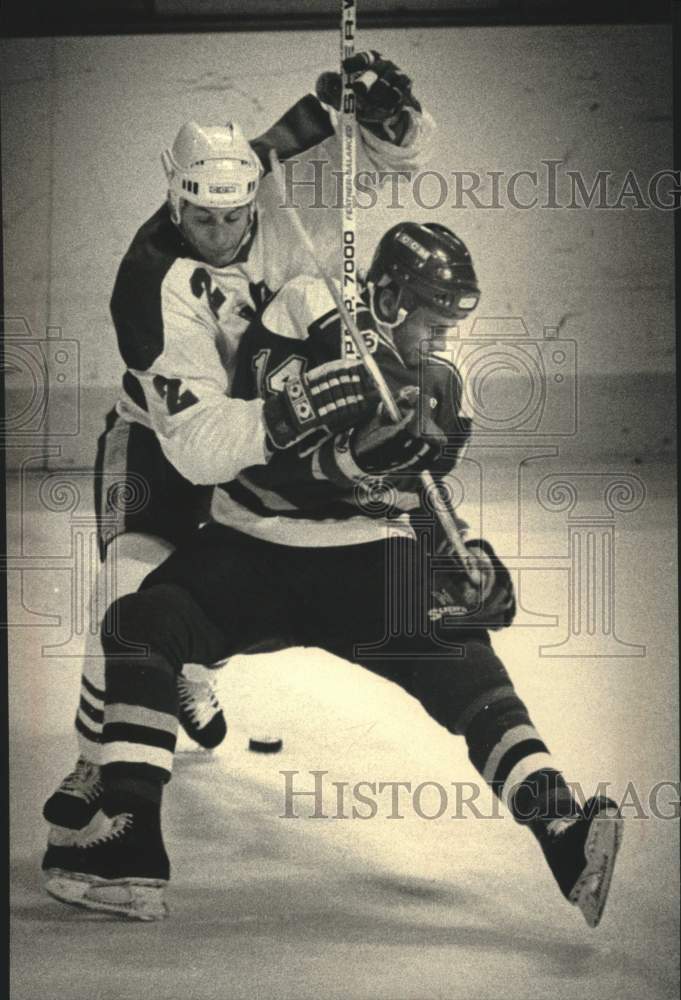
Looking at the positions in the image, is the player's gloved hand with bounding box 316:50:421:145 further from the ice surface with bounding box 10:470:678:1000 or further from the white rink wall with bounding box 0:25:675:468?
the ice surface with bounding box 10:470:678:1000

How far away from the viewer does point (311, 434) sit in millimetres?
2164

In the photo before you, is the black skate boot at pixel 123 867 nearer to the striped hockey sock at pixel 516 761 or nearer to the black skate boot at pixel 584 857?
the striped hockey sock at pixel 516 761

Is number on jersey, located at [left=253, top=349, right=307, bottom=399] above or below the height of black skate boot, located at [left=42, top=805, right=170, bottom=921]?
above

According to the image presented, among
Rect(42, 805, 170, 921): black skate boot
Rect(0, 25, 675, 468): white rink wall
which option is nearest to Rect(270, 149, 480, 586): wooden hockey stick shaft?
Rect(0, 25, 675, 468): white rink wall

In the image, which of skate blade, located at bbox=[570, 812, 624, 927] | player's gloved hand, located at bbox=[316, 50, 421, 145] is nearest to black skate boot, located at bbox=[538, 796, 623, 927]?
skate blade, located at bbox=[570, 812, 624, 927]

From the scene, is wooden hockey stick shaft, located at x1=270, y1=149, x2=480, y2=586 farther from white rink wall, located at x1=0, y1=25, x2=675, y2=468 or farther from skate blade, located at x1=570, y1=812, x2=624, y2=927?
skate blade, located at x1=570, y1=812, x2=624, y2=927

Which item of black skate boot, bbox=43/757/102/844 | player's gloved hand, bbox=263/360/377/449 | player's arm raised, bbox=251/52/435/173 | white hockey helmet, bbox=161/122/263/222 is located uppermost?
player's arm raised, bbox=251/52/435/173

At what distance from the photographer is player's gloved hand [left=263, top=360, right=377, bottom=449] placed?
7.06 ft

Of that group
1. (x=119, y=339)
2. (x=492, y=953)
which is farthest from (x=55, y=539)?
(x=492, y=953)

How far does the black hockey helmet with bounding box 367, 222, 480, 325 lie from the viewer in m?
2.18

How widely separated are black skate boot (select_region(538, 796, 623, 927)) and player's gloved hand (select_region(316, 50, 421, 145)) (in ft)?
4.45

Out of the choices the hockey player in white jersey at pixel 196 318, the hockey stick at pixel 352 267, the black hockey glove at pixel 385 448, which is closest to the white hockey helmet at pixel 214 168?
the hockey player in white jersey at pixel 196 318

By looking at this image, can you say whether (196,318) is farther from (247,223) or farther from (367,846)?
(367,846)

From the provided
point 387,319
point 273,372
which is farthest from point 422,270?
point 273,372
